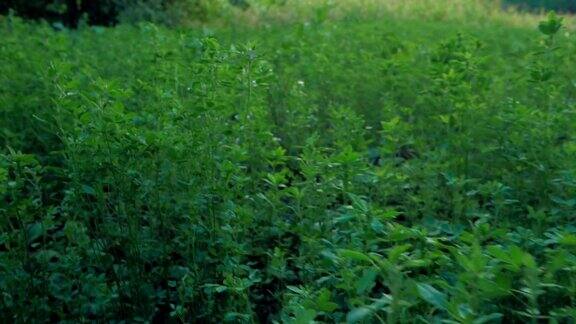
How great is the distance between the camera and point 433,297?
2246 millimetres

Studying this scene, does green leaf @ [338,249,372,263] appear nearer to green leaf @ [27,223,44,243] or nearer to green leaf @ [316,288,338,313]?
green leaf @ [316,288,338,313]

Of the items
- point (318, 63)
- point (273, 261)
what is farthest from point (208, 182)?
point (318, 63)

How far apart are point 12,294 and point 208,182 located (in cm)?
84

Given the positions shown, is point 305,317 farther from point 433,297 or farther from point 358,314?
point 433,297

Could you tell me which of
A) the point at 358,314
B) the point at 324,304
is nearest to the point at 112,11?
the point at 324,304

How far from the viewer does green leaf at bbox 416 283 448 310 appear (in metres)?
2.22

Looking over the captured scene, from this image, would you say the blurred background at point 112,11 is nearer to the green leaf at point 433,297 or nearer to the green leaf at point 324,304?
the green leaf at point 324,304

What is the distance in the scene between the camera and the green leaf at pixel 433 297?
2221 mm

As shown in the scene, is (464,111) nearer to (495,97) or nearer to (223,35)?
(495,97)

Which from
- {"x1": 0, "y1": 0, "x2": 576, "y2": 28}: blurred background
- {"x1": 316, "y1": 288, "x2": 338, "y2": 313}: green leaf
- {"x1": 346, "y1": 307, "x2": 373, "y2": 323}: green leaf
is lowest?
{"x1": 0, "y1": 0, "x2": 576, "y2": 28}: blurred background

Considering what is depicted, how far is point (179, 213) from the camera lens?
3.57 meters

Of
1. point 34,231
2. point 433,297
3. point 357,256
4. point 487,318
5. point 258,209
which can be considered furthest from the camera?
point 258,209

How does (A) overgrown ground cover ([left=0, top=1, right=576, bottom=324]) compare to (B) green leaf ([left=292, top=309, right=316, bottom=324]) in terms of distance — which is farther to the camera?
(A) overgrown ground cover ([left=0, top=1, right=576, bottom=324])

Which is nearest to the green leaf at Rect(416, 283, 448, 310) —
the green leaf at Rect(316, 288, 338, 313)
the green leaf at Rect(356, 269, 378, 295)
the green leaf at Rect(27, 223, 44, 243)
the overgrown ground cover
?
the overgrown ground cover
